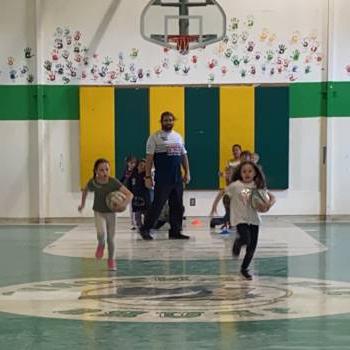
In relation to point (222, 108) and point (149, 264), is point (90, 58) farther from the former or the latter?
point (149, 264)

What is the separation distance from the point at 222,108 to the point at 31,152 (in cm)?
365

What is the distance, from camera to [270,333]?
4785mm

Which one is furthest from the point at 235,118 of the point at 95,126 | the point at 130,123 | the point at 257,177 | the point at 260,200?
the point at 260,200

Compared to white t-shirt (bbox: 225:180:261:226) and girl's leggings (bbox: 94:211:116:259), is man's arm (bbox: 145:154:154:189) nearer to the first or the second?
girl's leggings (bbox: 94:211:116:259)

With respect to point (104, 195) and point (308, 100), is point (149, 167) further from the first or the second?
point (308, 100)

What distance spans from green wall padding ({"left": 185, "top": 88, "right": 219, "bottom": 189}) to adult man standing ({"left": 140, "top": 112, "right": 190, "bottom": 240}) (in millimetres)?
3219

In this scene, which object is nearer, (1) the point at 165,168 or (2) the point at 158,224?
(1) the point at 165,168

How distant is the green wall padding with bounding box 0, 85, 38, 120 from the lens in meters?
13.1

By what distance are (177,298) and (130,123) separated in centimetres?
744

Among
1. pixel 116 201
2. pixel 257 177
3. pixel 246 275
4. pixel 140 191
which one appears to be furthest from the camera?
pixel 140 191

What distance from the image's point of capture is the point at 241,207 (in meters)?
7.02

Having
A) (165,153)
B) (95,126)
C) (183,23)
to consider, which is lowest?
(165,153)

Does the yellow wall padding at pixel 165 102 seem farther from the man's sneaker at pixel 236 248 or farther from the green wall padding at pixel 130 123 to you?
the man's sneaker at pixel 236 248

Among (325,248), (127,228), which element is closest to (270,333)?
(325,248)
